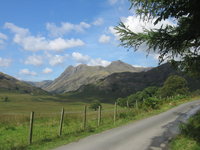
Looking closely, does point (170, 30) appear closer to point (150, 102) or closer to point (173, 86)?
point (150, 102)

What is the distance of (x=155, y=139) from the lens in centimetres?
1140

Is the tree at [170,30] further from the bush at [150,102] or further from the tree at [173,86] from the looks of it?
the tree at [173,86]

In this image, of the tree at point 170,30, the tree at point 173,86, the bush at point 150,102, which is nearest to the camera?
the tree at point 170,30

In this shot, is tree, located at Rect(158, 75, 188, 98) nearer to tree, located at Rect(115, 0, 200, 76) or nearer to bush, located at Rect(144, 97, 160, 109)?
bush, located at Rect(144, 97, 160, 109)

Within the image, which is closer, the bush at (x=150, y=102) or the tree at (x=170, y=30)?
the tree at (x=170, y=30)

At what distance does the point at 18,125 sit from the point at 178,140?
14090 mm

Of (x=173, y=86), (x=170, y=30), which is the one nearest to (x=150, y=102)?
(x=170, y=30)

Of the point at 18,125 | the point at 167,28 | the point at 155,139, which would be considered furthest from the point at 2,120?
the point at 167,28

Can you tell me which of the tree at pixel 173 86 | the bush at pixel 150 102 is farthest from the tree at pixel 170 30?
the tree at pixel 173 86

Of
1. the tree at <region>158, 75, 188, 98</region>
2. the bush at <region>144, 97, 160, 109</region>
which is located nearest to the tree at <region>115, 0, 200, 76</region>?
the bush at <region>144, 97, 160, 109</region>

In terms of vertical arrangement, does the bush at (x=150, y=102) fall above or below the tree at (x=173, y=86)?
below

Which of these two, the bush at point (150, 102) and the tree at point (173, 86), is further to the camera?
the tree at point (173, 86)

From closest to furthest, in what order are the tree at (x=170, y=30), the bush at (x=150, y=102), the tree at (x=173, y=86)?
the tree at (x=170, y=30)
the bush at (x=150, y=102)
the tree at (x=173, y=86)

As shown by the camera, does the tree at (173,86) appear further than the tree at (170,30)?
Yes
